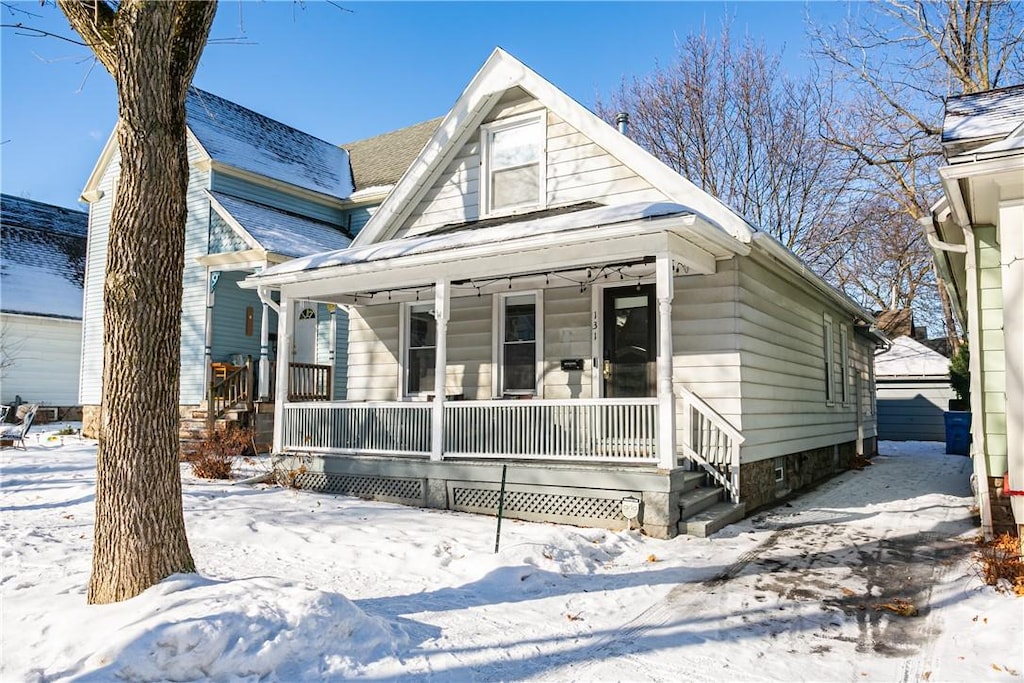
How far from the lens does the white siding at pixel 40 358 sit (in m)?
20.4

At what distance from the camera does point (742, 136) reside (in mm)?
24891

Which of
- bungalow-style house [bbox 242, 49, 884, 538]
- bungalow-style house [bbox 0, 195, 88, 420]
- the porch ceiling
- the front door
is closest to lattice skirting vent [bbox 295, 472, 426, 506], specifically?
bungalow-style house [bbox 242, 49, 884, 538]

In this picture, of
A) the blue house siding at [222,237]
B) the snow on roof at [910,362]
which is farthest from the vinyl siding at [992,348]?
the snow on roof at [910,362]

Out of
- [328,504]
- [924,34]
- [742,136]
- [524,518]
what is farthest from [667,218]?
[742,136]

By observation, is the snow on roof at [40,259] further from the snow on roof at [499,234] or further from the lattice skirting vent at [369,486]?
the lattice skirting vent at [369,486]

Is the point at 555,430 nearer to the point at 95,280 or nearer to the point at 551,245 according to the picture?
the point at 551,245

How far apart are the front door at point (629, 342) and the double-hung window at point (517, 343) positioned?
1172 mm

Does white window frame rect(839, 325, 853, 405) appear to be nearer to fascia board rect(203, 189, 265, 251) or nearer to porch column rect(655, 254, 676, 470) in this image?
porch column rect(655, 254, 676, 470)

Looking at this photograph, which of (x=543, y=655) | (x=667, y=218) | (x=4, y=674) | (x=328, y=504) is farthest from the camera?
(x=328, y=504)

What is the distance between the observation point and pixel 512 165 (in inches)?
430

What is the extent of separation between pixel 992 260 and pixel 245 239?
515 inches

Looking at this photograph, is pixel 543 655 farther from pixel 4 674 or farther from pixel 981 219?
pixel 981 219

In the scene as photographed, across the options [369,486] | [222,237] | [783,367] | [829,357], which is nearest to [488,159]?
[369,486]

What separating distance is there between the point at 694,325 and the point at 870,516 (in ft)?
10.3
